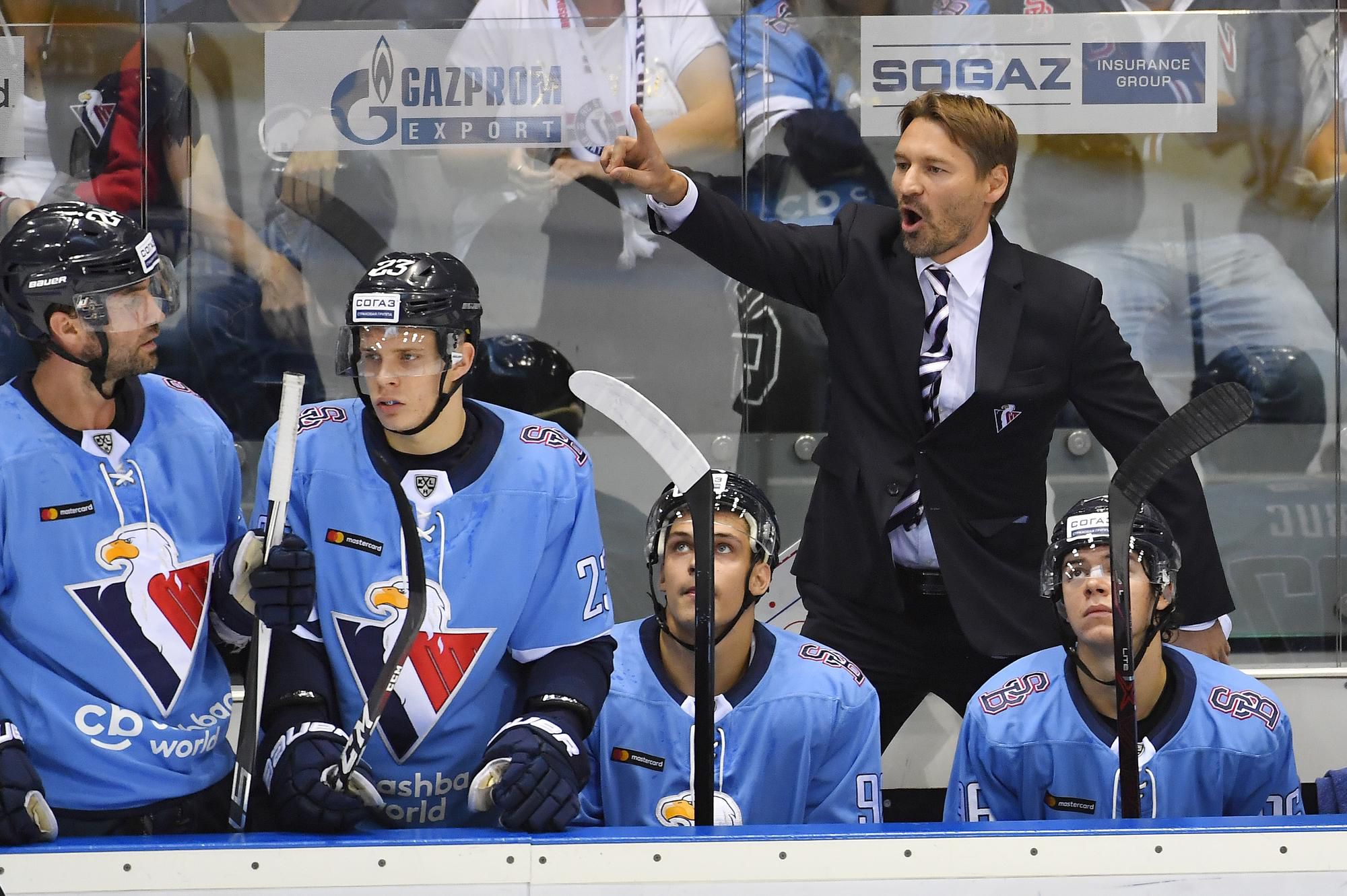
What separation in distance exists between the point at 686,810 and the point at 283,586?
31.7 inches

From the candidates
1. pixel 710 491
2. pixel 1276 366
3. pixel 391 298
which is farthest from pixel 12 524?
pixel 1276 366

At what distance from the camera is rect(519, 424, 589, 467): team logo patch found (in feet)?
7.54

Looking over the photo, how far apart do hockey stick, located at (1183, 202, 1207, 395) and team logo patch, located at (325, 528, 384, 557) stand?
2.15 metres

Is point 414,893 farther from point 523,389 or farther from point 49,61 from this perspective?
point 49,61

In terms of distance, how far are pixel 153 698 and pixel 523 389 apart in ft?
5.21

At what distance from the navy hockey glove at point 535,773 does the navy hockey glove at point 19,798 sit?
1.65 ft

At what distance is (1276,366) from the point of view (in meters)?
3.59

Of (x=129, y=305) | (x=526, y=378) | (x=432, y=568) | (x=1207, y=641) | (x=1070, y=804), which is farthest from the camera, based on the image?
(x=526, y=378)

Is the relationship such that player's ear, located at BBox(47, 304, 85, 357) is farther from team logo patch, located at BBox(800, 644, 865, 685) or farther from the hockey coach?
team logo patch, located at BBox(800, 644, 865, 685)

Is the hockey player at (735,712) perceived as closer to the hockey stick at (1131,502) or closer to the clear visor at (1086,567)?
the clear visor at (1086,567)

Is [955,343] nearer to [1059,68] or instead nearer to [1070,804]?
[1070,804]

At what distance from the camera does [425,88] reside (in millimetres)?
3508

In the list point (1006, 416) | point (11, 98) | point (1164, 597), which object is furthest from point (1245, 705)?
point (11, 98)

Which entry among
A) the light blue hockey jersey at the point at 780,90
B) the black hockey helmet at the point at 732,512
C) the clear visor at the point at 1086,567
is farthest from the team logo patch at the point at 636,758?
the light blue hockey jersey at the point at 780,90
